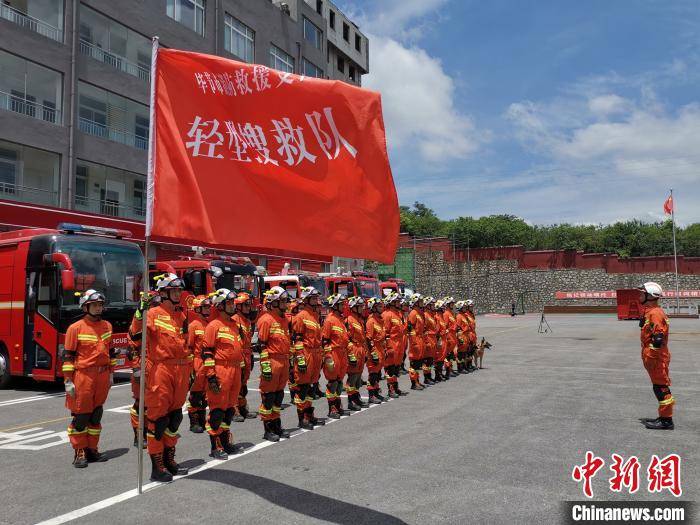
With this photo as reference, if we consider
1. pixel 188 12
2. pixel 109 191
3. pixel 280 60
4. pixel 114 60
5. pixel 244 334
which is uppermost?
pixel 280 60

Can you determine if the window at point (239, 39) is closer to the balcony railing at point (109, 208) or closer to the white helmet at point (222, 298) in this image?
the balcony railing at point (109, 208)

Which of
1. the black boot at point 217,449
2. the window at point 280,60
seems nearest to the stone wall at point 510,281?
the window at point 280,60

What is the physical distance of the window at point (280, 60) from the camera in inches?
1484

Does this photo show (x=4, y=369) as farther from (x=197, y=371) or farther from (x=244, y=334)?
(x=244, y=334)

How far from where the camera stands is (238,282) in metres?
18.6

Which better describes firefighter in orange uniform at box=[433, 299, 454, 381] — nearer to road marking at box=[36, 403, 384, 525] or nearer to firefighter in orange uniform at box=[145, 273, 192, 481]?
road marking at box=[36, 403, 384, 525]

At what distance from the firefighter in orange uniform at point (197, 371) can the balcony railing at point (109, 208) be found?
18.3m

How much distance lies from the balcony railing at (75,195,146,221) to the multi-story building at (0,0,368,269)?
5 cm

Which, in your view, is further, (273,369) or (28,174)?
(28,174)

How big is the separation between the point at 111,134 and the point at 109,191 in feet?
8.99

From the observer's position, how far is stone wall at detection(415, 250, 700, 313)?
54688 mm


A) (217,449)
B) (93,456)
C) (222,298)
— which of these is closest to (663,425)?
(217,449)

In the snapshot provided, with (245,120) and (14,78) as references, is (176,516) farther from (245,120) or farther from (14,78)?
(14,78)

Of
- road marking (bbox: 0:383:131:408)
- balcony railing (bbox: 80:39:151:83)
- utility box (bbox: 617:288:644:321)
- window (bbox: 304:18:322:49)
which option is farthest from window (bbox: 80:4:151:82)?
utility box (bbox: 617:288:644:321)
